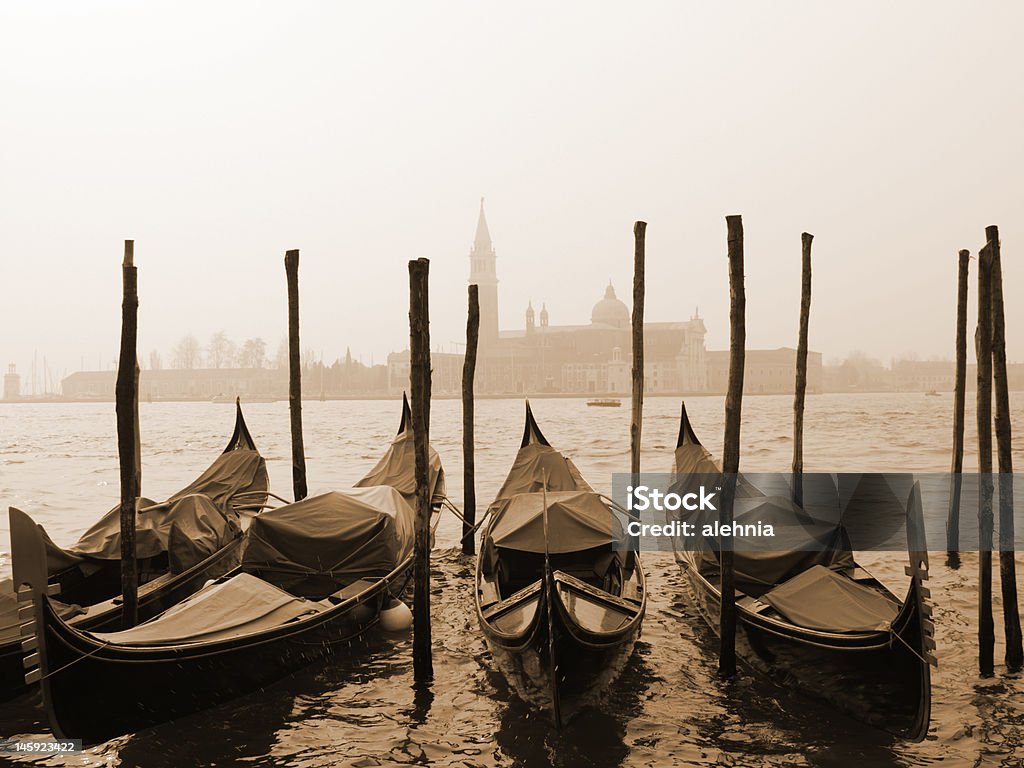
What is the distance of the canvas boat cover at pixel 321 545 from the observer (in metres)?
6.09

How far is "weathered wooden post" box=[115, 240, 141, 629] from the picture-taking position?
5.16 m

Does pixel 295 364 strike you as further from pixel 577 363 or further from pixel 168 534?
pixel 577 363

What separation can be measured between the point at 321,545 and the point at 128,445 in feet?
5.16

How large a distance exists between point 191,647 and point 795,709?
11.1ft

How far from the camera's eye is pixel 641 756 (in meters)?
4.38

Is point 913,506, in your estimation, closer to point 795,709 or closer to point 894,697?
point 894,697

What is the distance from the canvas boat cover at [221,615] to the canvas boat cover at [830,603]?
2.98m

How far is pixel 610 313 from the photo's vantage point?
10331cm

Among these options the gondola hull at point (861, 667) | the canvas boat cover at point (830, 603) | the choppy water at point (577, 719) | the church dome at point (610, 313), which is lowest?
the choppy water at point (577, 719)

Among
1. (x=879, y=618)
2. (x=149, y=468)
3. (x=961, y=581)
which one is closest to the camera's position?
(x=879, y=618)

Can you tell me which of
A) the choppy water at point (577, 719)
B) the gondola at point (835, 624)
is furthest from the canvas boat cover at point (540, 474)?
the gondola at point (835, 624)

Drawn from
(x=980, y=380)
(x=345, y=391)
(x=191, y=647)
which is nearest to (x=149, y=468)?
(x=191, y=647)
